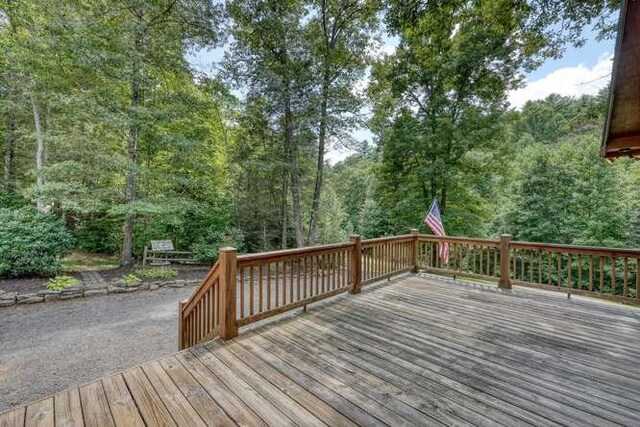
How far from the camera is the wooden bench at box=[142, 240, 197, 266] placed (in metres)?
8.70

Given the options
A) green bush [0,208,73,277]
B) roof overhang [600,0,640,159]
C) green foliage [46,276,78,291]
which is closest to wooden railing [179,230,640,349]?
roof overhang [600,0,640,159]

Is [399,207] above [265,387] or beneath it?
above

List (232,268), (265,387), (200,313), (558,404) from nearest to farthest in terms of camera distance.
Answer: (558,404)
(265,387)
(232,268)
(200,313)

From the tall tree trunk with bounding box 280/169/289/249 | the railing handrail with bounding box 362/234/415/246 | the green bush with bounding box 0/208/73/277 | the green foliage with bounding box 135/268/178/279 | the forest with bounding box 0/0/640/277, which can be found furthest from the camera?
the tall tree trunk with bounding box 280/169/289/249

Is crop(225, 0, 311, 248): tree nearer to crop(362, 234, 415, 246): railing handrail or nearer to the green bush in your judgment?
crop(362, 234, 415, 246): railing handrail

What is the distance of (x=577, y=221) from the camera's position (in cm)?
1355

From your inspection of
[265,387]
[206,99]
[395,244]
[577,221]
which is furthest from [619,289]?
[206,99]

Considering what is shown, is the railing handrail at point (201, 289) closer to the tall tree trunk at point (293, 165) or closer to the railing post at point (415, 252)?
the railing post at point (415, 252)

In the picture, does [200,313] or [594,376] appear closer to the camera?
[594,376]

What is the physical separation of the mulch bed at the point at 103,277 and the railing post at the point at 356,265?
5625mm

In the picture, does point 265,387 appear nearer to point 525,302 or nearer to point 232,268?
point 232,268

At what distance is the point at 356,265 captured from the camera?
4.70 metres

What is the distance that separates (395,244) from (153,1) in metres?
9.20

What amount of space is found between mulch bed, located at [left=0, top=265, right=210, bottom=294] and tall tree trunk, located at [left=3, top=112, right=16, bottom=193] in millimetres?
6552
